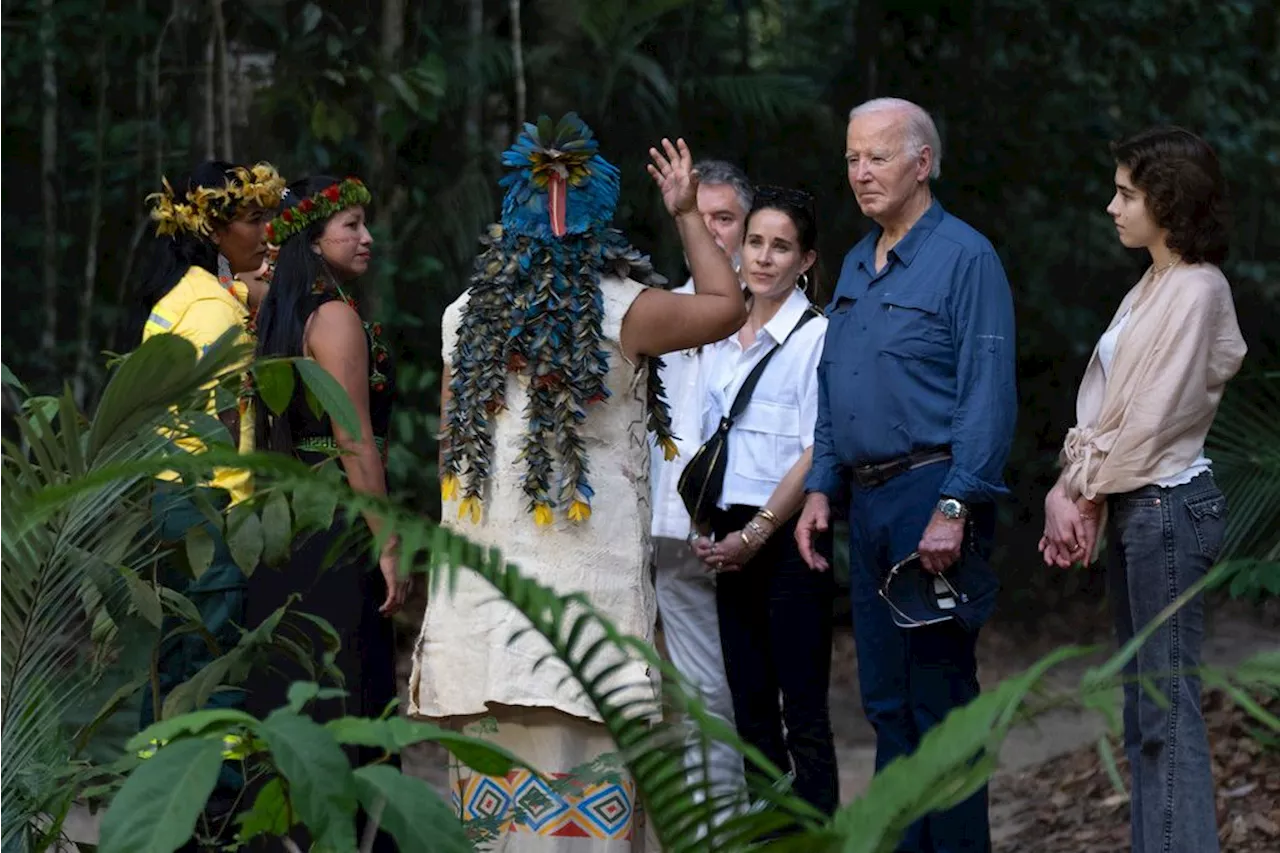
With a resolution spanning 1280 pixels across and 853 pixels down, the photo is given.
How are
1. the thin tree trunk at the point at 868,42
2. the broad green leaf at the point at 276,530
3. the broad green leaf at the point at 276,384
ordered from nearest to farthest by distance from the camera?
the broad green leaf at the point at 276,384
the broad green leaf at the point at 276,530
the thin tree trunk at the point at 868,42

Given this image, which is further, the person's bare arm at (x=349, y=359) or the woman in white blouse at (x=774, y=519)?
the woman in white blouse at (x=774, y=519)

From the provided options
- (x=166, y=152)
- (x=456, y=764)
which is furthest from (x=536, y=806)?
(x=166, y=152)

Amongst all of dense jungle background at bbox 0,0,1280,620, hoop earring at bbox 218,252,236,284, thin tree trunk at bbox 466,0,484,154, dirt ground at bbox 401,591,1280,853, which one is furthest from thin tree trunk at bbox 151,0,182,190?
hoop earring at bbox 218,252,236,284

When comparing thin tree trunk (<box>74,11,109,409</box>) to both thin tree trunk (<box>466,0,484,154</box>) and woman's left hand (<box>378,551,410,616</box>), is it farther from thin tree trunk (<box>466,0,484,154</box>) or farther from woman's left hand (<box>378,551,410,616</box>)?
woman's left hand (<box>378,551,410,616</box>)

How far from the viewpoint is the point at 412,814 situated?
2.40 meters

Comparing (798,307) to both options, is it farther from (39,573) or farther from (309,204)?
(39,573)

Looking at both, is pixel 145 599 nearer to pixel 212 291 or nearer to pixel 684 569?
pixel 212 291

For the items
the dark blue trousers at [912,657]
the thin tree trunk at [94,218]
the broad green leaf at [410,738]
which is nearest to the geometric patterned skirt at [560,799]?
Answer: the dark blue trousers at [912,657]

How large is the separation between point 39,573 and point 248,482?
138 cm

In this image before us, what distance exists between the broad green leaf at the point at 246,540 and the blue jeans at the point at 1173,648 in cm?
200

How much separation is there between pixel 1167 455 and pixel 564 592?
4.61 feet

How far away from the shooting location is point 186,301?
5.13 m

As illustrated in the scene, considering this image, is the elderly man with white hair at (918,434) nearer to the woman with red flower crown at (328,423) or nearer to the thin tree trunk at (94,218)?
the woman with red flower crown at (328,423)

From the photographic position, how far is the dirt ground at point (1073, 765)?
631cm
